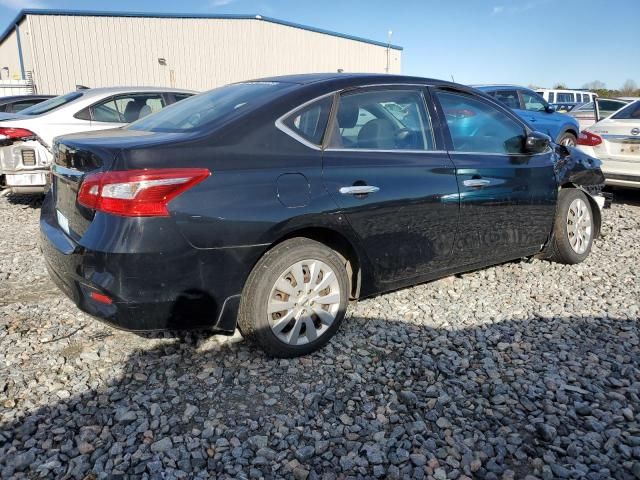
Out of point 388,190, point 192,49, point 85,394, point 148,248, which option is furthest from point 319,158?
point 192,49

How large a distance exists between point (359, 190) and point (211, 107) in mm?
1061

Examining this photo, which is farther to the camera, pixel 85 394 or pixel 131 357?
pixel 131 357

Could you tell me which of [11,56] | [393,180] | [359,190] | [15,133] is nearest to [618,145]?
[393,180]

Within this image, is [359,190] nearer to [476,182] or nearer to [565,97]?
[476,182]

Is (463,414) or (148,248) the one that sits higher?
(148,248)

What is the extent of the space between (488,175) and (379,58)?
3012 cm

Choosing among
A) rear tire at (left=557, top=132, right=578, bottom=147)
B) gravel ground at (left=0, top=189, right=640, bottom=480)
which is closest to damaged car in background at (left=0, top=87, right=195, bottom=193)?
gravel ground at (left=0, top=189, right=640, bottom=480)

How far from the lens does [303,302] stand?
314 cm

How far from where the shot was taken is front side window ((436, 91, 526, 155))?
3.86 metres

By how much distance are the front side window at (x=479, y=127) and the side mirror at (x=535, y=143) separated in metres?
0.05

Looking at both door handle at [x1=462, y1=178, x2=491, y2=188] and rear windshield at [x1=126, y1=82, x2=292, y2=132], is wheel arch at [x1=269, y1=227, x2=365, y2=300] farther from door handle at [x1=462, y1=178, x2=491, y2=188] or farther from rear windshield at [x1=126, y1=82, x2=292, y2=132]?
door handle at [x1=462, y1=178, x2=491, y2=188]

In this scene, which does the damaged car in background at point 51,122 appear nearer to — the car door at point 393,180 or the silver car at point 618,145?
the car door at point 393,180

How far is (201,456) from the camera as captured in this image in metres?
2.36

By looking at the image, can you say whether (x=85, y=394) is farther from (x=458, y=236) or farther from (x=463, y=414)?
(x=458, y=236)
